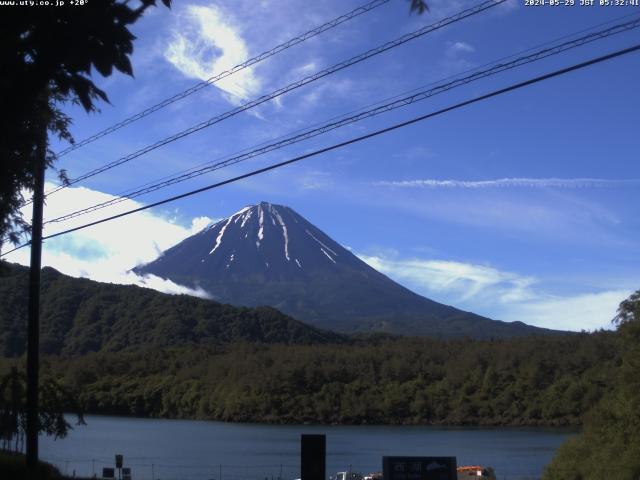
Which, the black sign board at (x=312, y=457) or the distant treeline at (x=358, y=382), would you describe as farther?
the distant treeline at (x=358, y=382)

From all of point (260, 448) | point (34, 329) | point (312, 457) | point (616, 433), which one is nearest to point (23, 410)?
point (34, 329)

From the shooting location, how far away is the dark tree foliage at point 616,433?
85.3 feet

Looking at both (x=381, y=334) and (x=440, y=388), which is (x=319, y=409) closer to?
(x=440, y=388)

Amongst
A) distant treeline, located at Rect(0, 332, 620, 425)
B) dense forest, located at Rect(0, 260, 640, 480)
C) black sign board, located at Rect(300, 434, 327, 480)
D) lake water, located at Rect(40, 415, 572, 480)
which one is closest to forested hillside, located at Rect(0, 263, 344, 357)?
dense forest, located at Rect(0, 260, 640, 480)

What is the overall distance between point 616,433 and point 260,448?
36.3 meters

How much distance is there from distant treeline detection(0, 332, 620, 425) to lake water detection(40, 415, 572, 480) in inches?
195

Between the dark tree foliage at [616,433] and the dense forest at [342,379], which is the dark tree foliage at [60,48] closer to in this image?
the dark tree foliage at [616,433]

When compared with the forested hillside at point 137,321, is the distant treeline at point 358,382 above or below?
below

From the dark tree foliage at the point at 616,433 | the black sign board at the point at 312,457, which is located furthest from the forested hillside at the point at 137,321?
the black sign board at the point at 312,457

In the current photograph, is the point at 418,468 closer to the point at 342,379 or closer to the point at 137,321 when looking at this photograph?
the point at 342,379

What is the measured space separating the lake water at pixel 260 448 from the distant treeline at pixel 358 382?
4.96 m

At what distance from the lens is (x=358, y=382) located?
312 ft

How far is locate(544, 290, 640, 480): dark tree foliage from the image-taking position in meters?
26.0

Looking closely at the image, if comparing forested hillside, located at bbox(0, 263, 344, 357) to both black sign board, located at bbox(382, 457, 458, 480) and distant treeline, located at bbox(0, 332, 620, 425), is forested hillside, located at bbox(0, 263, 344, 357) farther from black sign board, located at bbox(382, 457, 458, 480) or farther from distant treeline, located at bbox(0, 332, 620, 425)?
black sign board, located at bbox(382, 457, 458, 480)
